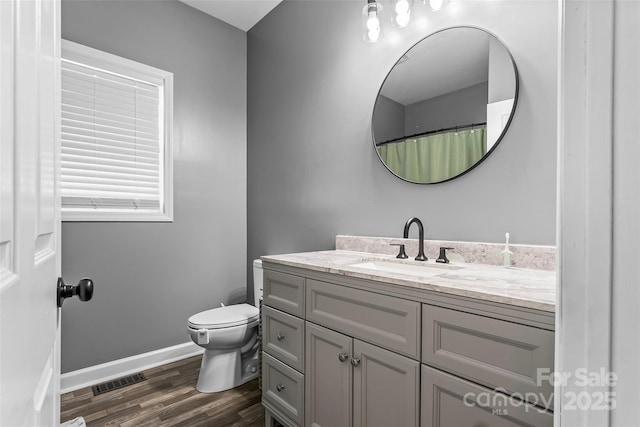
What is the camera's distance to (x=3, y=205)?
36cm

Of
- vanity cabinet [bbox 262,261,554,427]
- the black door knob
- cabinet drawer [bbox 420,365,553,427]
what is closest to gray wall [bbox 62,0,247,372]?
vanity cabinet [bbox 262,261,554,427]

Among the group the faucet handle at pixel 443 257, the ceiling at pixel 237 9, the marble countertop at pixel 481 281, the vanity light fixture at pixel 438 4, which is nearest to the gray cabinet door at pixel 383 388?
the marble countertop at pixel 481 281

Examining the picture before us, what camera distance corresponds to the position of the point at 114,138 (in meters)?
2.26

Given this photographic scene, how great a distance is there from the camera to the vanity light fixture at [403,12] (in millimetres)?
1676

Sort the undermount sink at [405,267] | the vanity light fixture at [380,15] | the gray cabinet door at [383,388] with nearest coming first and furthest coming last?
the gray cabinet door at [383,388] → the undermount sink at [405,267] → the vanity light fixture at [380,15]

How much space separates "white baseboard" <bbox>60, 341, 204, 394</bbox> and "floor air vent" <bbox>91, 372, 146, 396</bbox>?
0.05 meters

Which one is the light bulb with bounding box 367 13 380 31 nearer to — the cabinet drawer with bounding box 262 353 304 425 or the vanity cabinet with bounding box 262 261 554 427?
the vanity cabinet with bounding box 262 261 554 427

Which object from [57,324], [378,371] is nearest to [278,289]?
[378,371]

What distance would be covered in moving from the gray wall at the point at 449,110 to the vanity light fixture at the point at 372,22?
0.45 meters

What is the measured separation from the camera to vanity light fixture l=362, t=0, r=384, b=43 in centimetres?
175

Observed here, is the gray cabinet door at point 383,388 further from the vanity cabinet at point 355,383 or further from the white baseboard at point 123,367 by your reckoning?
the white baseboard at point 123,367

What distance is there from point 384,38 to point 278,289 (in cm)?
153

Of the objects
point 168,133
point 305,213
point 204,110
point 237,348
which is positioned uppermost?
point 204,110

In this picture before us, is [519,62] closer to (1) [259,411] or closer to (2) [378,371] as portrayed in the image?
(2) [378,371]
